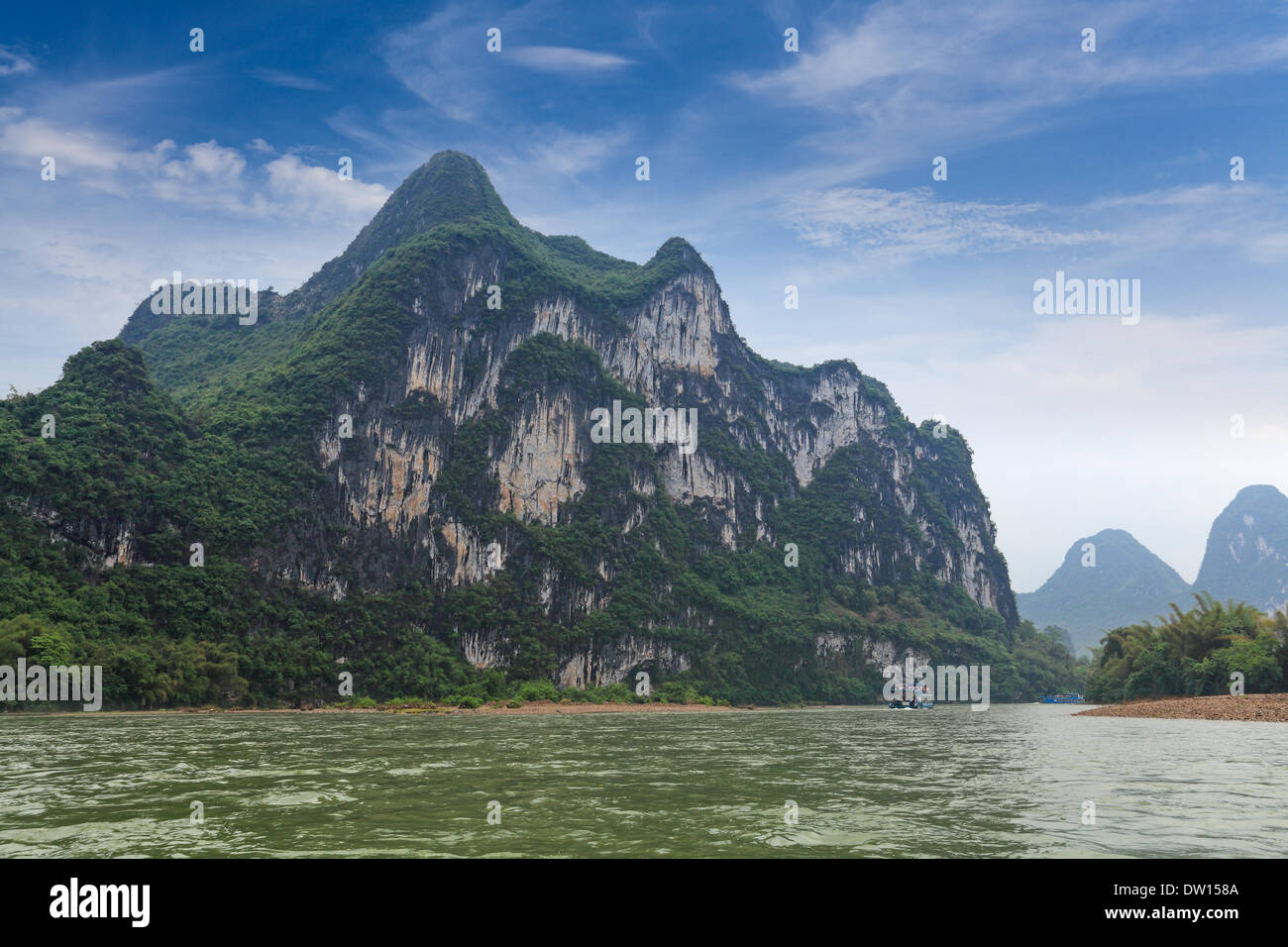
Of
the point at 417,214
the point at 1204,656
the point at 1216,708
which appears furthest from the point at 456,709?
the point at 417,214

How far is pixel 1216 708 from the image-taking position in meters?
47.5

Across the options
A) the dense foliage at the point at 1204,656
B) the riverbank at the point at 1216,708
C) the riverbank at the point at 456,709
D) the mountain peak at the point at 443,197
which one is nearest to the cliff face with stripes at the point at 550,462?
the mountain peak at the point at 443,197

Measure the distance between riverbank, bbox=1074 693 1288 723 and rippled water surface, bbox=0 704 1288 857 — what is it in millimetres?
13583

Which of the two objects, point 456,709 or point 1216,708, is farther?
point 456,709

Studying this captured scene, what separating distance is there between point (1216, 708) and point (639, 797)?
45970 mm

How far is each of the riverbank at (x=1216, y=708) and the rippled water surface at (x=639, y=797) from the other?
535 inches

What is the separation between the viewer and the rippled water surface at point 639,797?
1204 cm

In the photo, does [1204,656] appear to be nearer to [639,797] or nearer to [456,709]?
[639,797]

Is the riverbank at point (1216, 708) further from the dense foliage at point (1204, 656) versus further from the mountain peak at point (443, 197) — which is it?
the mountain peak at point (443, 197)

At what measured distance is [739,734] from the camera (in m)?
42.1

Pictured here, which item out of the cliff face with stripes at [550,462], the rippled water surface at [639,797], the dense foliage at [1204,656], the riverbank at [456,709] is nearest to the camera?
the rippled water surface at [639,797]

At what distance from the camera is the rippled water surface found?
12039 millimetres
